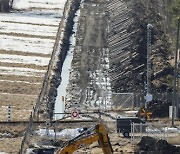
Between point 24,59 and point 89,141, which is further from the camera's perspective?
point 24,59

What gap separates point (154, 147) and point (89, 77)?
68.7ft

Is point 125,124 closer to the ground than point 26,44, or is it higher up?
closer to the ground

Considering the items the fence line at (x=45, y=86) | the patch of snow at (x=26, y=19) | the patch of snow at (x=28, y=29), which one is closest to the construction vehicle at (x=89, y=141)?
the fence line at (x=45, y=86)

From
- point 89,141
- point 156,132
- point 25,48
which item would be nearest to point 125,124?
point 156,132

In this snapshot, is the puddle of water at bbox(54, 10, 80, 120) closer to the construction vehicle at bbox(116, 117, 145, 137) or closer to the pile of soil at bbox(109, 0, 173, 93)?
the pile of soil at bbox(109, 0, 173, 93)

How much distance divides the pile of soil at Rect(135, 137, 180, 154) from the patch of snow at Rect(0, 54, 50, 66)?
23845 millimetres

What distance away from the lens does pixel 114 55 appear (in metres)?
68.4

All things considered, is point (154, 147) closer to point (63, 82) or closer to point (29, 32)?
point (63, 82)

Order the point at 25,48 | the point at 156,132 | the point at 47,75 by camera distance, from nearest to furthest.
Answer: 1. the point at 156,132
2. the point at 47,75
3. the point at 25,48

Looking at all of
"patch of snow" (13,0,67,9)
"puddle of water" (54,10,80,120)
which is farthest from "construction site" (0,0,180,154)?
"patch of snow" (13,0,67,9)

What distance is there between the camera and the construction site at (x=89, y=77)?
4644cm

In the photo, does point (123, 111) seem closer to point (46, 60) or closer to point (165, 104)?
point (165, 104)

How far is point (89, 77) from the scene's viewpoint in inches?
2507

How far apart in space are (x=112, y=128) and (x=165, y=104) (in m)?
4.92
